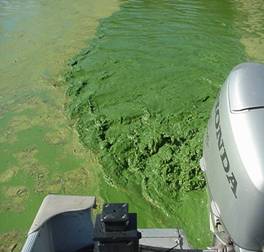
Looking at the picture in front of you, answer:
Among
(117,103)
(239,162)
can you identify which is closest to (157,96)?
(117,103)

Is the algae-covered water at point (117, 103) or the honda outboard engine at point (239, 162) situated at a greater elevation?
the honda outboard engine at point (239, 162)

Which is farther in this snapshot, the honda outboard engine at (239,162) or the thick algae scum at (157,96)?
the thick algae scum at (157,96)

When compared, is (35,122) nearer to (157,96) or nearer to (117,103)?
(117,103)

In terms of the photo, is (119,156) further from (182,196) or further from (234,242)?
(234,242)

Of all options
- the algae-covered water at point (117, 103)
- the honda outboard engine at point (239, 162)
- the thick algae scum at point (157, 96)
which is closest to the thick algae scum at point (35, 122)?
the algae-covered water at point (117, 103)

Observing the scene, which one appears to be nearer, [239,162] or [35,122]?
[239,162]

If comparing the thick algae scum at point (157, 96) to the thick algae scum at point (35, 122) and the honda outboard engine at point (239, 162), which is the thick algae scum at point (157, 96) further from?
the honda outboard engine at point (239, 162)

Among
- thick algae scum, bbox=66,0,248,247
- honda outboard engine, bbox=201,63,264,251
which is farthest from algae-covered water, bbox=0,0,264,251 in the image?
honda outboard engine, bbox=201,63,264,251
